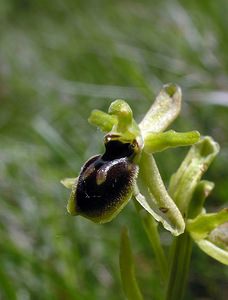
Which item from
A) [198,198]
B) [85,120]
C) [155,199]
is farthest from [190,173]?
[85,120]

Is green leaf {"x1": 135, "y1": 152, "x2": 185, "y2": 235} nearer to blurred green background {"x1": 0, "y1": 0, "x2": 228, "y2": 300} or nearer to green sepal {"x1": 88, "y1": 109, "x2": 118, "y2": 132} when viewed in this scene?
green sepal {"x1": 88, "y1": 109, "x2": 118, "y2": 132}

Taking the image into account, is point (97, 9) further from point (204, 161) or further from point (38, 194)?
point (204, 161)

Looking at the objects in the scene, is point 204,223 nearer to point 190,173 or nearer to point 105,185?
point 190,173

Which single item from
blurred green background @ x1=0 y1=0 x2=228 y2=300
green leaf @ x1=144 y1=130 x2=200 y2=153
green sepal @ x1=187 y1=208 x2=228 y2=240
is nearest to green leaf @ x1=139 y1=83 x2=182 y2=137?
green leaf @ x1=144 y1=130 x2=200 y2=153

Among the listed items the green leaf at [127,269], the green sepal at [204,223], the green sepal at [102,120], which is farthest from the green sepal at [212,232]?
the green sepal at [102,120]

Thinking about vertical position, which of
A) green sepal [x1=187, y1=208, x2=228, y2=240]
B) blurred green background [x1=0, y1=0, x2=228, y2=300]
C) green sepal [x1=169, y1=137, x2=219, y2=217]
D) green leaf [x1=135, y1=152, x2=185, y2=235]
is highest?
green leaf [x1=135, y1=152, x2=185, y2=235]

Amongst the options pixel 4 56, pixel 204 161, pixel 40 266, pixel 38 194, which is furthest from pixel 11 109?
pixel 204 161
